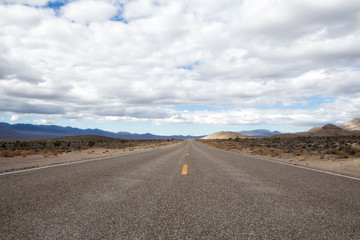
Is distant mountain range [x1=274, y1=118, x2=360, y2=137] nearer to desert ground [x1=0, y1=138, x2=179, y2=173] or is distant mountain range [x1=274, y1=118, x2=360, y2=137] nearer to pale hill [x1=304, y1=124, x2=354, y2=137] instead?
pale hill [x1=304, y1=124, x2=354, y2=137]

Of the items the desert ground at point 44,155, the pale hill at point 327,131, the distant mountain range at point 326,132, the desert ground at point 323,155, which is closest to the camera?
the desert ground at point 44,155

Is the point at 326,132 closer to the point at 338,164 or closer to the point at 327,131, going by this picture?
the point at 327,131

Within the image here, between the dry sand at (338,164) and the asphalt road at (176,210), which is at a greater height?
the asphalt road at (176,210)

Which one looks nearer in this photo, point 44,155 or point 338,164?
point 338,164

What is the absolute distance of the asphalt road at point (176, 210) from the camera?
8.72 feet

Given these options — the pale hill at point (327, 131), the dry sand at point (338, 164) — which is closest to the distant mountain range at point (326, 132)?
the pale hill at point (327, 131)

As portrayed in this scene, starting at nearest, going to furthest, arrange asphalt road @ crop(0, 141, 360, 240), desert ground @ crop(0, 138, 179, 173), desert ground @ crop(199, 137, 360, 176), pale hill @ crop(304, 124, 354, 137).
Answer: asphalt road @ crop(0, 141, 360, 240) < desert ground @ crop(0, 138, 179, 173) < desert ground @ crop(199, 137, 360, 176) < pale hill @ crop(304, 124, 354, 137)

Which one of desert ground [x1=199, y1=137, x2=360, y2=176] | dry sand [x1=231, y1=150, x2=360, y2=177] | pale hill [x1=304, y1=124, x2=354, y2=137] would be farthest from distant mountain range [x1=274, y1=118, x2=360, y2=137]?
dry sand [x1=231, y1=150, x2=360, y2=177]

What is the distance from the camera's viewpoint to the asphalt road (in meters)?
2.66

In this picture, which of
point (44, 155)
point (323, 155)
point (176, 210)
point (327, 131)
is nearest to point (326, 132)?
point (327, 131)

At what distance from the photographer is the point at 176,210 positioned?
345 centimetres

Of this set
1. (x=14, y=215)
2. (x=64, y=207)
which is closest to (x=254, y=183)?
(x=64, y=207)

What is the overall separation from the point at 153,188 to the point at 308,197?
10.3 ft

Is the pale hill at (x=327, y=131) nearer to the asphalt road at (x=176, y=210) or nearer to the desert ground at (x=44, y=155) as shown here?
the desert ground at (x=44, y=155)
